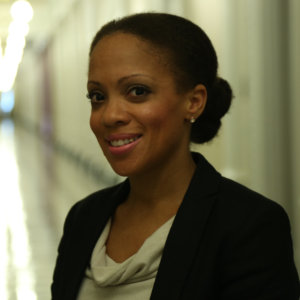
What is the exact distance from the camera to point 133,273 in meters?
1.70

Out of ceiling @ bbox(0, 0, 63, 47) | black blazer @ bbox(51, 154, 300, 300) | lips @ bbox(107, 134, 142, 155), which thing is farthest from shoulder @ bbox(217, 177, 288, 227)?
ceiling @ bbox(0, 0, 63, 47)

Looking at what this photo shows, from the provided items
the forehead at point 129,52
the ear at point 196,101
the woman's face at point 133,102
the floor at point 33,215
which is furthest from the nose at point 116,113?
the floor at point 33,215

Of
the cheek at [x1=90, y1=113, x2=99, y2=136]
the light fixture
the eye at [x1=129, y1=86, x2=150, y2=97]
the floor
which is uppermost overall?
the light fixture

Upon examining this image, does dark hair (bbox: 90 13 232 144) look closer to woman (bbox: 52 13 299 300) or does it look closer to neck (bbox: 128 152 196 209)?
woman (bbox: 52 13 299 300)

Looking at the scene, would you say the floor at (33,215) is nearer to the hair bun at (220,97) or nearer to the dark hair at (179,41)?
the hair bun at (220,97)

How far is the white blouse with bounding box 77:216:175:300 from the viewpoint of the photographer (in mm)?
1688

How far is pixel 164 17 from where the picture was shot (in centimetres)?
177

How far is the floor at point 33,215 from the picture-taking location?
20.1 ft

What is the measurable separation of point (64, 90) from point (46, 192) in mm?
7795

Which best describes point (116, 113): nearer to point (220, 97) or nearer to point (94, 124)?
point (94, 124)

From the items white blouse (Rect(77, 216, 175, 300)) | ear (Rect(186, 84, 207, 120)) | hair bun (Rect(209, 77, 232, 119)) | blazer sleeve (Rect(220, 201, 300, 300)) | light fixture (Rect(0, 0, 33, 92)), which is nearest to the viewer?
blazer sleeve (Rect(220, 201, 300, 300))

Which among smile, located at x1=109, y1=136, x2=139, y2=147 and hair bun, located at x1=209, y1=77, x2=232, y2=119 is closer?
smile, located at x1=109, y1=136, x2=139, y2=147

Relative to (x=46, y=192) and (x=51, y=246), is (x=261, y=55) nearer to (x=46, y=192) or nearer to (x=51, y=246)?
(x=51, y=246)

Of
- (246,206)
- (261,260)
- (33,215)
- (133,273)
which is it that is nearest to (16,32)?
(33,215)
